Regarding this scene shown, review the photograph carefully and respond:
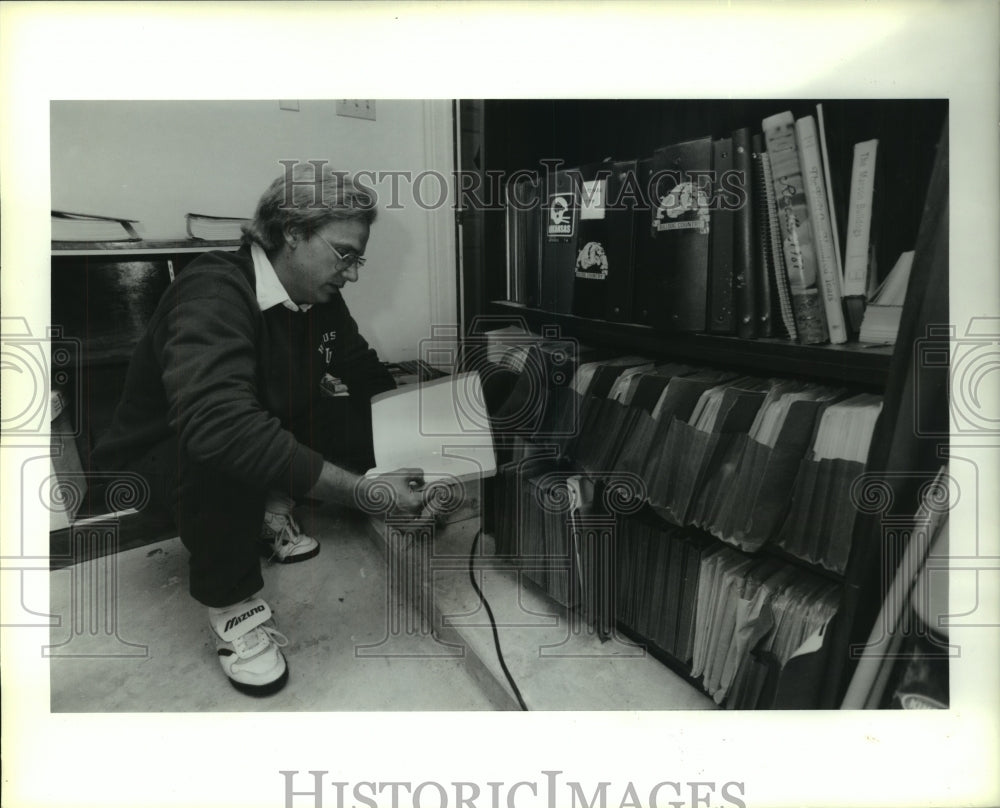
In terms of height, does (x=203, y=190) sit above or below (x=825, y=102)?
below

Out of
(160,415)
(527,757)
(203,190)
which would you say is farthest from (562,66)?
(527,757)

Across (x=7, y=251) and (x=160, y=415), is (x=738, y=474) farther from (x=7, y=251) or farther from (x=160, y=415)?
(x=7, y=251)

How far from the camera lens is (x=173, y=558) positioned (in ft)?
2.95

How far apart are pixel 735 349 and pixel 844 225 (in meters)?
0.21

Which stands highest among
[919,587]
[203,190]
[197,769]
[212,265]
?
[203,190]

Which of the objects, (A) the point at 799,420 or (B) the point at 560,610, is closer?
(A) the point at 799,420

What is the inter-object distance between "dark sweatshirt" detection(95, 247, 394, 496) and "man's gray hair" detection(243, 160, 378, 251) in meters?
0.05

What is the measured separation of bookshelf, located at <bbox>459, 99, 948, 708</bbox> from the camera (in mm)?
766

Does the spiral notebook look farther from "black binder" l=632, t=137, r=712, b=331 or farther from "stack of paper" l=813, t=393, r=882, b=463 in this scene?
"stack of paper" l=813, t=393, r=882, b=463

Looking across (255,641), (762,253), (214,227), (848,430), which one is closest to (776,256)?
(762,253)

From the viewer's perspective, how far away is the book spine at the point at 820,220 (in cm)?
80

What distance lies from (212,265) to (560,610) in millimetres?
773

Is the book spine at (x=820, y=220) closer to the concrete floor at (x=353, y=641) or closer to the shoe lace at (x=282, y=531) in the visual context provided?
the concrete floor at (x=353, y=641)

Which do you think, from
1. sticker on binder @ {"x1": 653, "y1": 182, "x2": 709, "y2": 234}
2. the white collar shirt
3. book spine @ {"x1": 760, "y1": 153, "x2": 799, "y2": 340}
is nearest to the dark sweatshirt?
the white collar shirt
